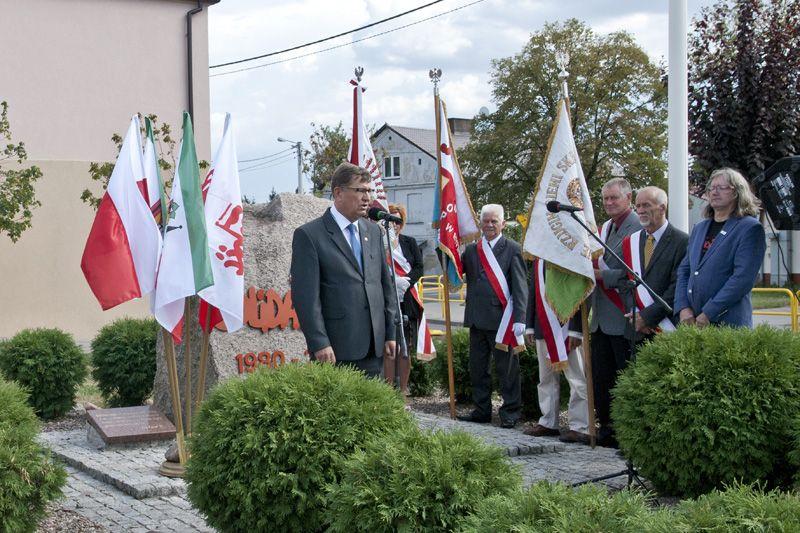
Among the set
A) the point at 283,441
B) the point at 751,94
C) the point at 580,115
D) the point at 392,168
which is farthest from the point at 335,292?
the point at 392,168

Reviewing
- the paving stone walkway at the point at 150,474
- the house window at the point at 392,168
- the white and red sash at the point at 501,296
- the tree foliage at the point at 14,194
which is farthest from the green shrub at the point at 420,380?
the house window at the point at 392,168

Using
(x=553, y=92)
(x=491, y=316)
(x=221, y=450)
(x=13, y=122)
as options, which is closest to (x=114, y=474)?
(x=221, y=450)

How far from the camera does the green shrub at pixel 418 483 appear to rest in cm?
363

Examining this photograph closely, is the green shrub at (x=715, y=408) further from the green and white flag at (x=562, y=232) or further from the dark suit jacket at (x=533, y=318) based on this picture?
the dark suit jacket at (x=533, y=318)

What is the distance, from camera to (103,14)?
2047 centimetres

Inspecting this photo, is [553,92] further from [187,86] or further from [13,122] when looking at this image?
[13,122]

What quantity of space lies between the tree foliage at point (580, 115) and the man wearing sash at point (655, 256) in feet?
110

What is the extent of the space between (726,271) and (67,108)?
17.0 meters

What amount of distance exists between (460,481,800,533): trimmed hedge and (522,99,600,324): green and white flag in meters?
4.35

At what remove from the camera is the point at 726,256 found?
253 inches

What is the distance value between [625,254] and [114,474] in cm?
429

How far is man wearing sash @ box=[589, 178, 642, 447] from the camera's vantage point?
7.69m

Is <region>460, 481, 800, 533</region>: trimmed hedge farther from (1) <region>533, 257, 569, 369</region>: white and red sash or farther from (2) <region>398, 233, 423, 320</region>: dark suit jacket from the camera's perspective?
(2) <region>398, 233, 423, 320</region>: dark suit jacket

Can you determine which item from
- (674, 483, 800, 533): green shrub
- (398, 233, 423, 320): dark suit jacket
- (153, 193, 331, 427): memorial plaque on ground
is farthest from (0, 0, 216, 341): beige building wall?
(674, 483, 800, 533): green shrub
